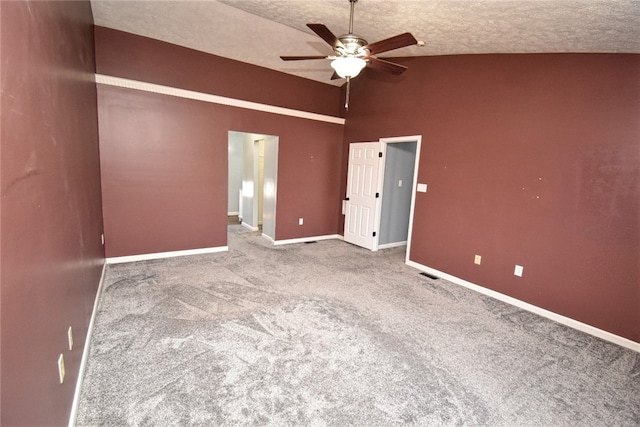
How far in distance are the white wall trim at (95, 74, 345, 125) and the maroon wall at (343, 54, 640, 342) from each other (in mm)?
1689

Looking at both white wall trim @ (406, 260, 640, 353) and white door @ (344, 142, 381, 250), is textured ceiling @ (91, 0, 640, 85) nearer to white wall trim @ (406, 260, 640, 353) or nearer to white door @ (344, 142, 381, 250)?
white door @ (344, 142, 381, 250)

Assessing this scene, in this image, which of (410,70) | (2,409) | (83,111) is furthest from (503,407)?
(410,70)

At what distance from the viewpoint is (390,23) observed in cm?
309

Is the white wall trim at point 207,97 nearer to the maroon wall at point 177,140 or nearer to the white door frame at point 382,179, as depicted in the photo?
the maroon wall at point 177,140

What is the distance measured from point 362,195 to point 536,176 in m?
2.68

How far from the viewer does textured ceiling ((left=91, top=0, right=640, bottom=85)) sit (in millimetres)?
2282

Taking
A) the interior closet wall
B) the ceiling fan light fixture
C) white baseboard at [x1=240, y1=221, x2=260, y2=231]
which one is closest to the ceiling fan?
the ceiling fan light fixture

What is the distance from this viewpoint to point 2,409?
81 centimetres

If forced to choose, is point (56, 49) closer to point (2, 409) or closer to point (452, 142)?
point (2, 409)

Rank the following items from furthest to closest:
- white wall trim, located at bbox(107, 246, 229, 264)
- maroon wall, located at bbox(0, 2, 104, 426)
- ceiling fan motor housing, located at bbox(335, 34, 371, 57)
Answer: white wall trim, located at bbox(107, 246, 229, 264) → ceiling fan motor housing, located at bbox(335, 34, 371, 57) → maroon wall, located at bbox(0, 2, 104, 426)

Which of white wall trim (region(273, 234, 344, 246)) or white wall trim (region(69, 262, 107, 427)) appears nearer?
white wall trim (region(69, 262, 107, 427))

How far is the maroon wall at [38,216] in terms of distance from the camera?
3.02 ft

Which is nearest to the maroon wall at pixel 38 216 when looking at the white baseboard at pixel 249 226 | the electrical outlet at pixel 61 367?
the electrical outlet at pixel 61 367

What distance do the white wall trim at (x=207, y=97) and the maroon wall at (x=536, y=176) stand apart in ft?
5.54
